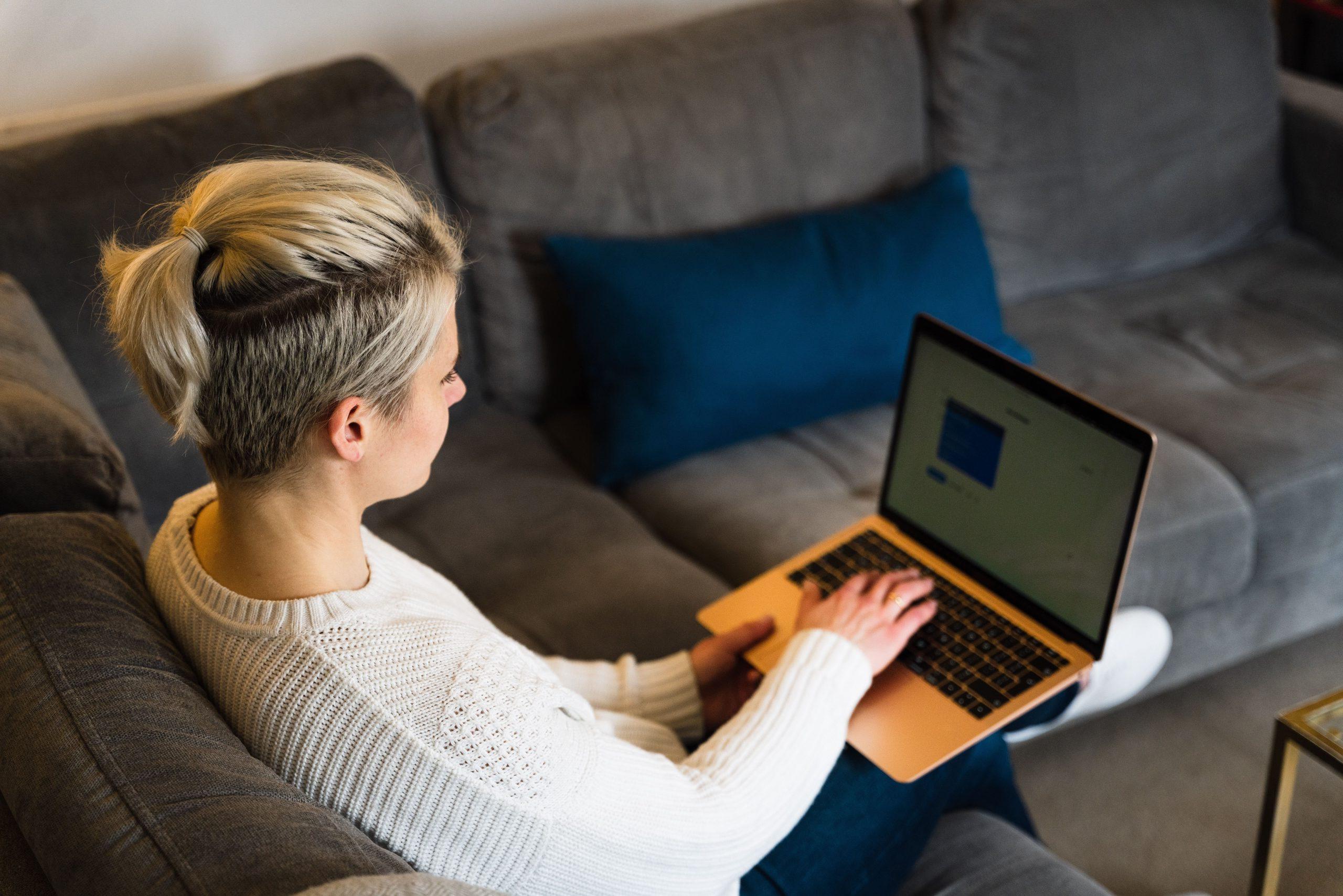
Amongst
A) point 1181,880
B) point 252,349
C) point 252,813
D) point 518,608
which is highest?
point 252,349

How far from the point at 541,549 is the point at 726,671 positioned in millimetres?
456

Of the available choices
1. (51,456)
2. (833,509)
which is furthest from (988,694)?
(51,456)

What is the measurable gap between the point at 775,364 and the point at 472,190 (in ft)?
1.89

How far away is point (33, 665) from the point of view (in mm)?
865

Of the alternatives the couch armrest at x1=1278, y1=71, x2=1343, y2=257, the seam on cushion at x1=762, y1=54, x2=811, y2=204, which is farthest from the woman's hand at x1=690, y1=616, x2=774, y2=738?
the couch armrest at x1=1278, y1=71, x2=1343, y2=257

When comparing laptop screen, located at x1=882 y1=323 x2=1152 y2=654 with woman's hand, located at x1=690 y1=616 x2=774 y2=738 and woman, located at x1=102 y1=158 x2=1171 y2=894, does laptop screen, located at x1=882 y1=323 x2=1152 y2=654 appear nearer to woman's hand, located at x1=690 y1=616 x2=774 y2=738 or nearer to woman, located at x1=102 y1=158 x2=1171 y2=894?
woman's hand, located at x1=690 y1=616 x2=774 y2=738

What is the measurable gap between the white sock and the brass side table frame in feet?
0.87

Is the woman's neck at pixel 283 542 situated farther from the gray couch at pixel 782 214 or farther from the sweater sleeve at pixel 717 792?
the sweater sleeve at pixel 717 792

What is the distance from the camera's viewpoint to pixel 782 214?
209 cm

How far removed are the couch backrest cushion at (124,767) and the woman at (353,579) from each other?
5 centimetres

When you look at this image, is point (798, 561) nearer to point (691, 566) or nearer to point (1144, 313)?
point (691, 566)

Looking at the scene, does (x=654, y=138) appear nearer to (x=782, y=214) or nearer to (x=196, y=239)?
(x=782, y=214)

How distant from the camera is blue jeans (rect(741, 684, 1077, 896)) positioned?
118cm

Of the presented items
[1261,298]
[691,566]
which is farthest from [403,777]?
[1261,298]
